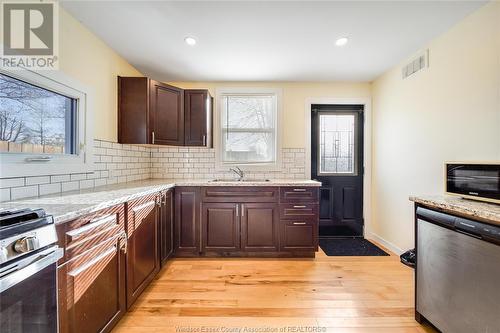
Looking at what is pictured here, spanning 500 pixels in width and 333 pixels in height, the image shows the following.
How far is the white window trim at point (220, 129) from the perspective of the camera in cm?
340

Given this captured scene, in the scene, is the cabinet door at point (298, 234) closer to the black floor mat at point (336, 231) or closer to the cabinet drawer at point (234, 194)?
the cabinet drawer at point (234, 194)

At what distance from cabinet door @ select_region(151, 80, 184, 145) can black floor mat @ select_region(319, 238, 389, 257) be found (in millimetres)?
2410

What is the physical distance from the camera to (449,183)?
1.67 meters

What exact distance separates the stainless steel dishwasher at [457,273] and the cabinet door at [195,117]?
2.46m

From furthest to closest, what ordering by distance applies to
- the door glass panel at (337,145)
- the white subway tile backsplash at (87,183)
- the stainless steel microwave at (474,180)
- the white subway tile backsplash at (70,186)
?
the door glass panel at (337,145) → the white subway tile backsplash at (87,183) → the white subway tile backsplash at (70,186) → the stainless steel microwave at (474,180)

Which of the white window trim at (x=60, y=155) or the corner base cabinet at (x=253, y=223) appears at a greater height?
the white window trim at (x=60, y=155)

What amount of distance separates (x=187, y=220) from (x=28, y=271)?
187 cm

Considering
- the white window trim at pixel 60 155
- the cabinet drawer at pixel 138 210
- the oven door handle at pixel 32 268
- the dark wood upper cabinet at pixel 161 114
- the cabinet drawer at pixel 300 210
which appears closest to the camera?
the oven door handle at pixel 32 268

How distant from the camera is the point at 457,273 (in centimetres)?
136

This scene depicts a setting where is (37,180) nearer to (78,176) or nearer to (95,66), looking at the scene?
(78,176)

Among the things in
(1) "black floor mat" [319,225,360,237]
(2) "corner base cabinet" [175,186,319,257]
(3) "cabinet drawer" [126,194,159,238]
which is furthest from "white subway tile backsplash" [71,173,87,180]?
(1) "black floor mat" [319,225,360,237]

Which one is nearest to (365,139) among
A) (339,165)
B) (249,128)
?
(339,165)

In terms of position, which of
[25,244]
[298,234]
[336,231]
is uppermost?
[25,244]

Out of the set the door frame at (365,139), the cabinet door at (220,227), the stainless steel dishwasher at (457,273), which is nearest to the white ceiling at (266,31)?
the door frame at (365,139)
